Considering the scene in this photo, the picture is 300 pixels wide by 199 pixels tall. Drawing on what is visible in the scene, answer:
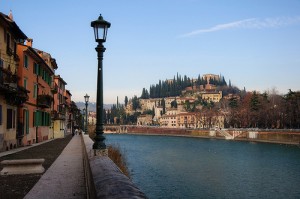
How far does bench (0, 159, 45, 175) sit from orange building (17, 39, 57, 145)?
48.0 feet

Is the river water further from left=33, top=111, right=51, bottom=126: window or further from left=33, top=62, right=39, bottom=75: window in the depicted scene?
left=33, top=62, right=39, bottom=75: window

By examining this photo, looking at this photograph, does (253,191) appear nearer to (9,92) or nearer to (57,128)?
(9,92)

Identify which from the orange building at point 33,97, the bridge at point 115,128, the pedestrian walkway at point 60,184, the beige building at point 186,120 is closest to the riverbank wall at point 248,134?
the beige building at point 186,120

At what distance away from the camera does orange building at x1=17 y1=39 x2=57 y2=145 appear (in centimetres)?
2808

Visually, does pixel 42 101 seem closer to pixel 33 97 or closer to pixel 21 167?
pixel 33 97

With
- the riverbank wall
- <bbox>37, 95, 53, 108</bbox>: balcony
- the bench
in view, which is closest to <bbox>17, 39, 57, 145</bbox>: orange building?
<bbox>37, 95, 53, 108</bbox>: balcony

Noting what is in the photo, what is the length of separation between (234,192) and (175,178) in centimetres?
652

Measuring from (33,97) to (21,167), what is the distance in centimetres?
2085

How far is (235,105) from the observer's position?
126438 millimetres

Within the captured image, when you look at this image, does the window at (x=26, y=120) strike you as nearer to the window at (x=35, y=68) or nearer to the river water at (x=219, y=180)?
the window at (x=35, y=68)

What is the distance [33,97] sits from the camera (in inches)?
1300

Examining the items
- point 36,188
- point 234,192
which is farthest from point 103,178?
point 234,192

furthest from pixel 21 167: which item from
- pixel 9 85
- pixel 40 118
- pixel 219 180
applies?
pixel 40 118

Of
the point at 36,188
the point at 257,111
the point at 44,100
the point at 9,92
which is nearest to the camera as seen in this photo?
the point at 36,188
